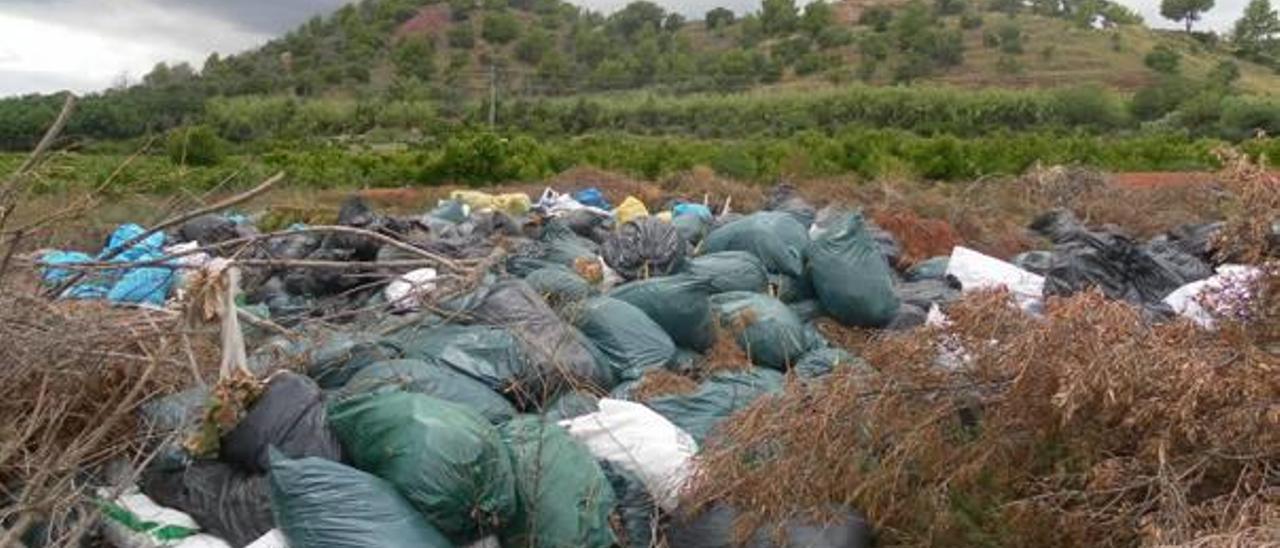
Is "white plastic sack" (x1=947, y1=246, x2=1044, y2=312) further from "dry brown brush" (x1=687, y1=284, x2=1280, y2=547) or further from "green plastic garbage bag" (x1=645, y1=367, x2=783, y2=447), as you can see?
"dry brown brush" (x1=687, y1=284, x2=1280, y2=547)

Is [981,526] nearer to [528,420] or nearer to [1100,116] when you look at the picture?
[528,420]

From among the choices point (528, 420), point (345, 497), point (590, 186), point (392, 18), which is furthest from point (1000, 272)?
point (392, 18)

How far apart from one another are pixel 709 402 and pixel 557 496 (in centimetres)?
93

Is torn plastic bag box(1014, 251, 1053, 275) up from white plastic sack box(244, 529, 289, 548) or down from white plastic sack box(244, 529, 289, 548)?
down

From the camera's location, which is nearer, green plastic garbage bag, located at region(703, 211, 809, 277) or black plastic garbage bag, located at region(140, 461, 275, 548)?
black plastic garbage bag, located at region(140, 461, 275, 548)

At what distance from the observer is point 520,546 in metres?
3.76

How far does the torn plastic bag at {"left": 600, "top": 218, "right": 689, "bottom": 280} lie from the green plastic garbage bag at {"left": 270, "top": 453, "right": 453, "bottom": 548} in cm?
294

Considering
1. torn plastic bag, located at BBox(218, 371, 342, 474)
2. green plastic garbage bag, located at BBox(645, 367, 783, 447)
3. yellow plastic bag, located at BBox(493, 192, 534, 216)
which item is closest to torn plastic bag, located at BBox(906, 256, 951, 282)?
green plastic garbage bag, located at BBox(645, 367, 783, 447)

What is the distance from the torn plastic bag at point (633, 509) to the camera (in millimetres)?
3906

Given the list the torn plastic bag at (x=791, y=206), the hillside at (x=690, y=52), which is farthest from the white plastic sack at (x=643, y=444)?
the hillside at (x=690, y=52)

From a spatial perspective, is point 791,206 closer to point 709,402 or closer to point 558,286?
point 558,286

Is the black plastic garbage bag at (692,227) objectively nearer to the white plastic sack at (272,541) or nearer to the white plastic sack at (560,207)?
the white plastic sack at (560,207)

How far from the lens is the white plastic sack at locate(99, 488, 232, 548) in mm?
3580

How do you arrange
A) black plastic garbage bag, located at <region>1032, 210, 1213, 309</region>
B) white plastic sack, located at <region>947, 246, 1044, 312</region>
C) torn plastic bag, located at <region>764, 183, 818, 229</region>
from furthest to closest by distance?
torn plastic bag, located at <region>764, 183, 818, 229</region> → black plastic garbage bag, located at <region>1032, 210, 1213, 309</region> → white plastic sack, located at <region>947, 246, 1044, 312</region>
